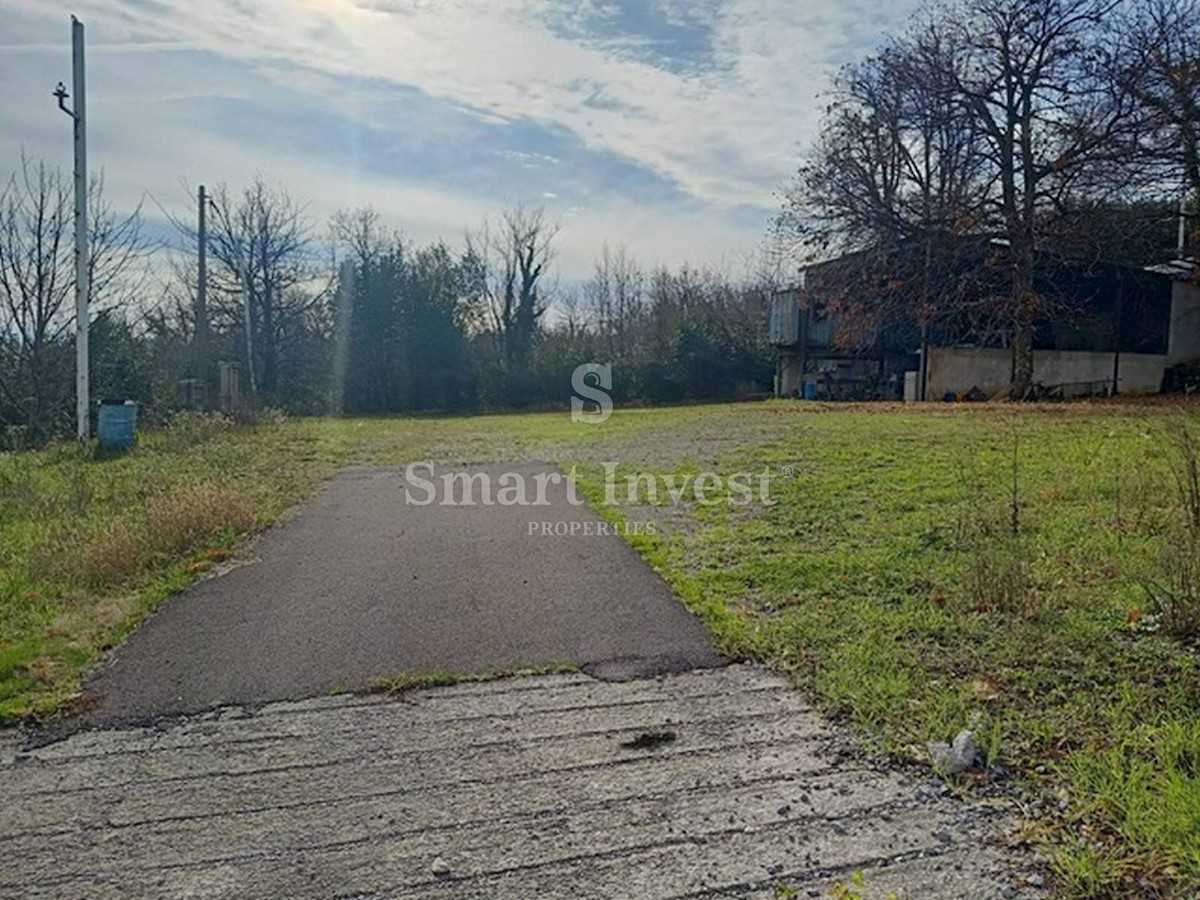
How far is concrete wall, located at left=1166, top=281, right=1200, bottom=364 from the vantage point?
24.1m

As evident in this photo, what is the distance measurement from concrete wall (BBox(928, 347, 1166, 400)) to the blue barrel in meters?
20.7

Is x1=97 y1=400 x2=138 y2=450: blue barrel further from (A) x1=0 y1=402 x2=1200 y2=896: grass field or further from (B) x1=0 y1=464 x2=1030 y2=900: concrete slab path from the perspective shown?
(B) x1=0 y1=464 x2=1030 y2=900: concrete slab path

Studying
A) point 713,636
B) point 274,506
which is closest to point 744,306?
point 274,506

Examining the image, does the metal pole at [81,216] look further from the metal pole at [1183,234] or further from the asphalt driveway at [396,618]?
the metal pole at [1183,234]

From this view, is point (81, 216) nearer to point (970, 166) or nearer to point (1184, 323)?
point (970, 166)

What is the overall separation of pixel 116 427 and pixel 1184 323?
3043 cm

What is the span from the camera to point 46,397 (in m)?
15.4

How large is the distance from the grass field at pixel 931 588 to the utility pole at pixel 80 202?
2640 mm

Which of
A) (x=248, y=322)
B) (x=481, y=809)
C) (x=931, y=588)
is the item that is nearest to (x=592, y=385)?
(x=248, y=322)

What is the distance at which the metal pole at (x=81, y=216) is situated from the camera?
1237 cm

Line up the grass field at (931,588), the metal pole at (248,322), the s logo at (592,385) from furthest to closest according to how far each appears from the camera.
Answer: the s logo at (592,385) → the metal pole at (248,322) → the grass field at (931,588)

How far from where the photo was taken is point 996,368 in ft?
75.7

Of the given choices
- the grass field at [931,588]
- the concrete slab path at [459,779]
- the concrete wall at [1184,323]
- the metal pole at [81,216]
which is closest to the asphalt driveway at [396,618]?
the concrete slab path at [459,779]

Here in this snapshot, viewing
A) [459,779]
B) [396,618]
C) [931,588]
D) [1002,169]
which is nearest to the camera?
[459,779]
